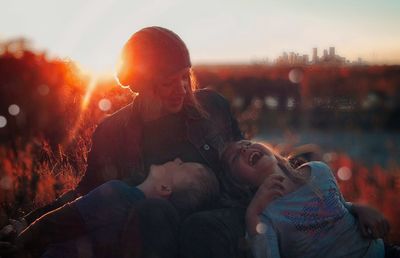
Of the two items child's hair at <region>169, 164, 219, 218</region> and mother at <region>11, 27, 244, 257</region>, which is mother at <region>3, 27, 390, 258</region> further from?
child's hair at <region>169, 164, 219, 218</region>

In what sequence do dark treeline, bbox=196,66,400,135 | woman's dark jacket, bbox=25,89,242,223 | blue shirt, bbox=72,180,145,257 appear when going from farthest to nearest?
dark treeline, bbox=196,66,400,135, woman's dark jacket, bbox=25,89,242,223, blue shirt, bbox=72,180,145,257

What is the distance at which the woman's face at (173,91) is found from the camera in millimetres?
3973

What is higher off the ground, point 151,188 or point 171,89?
point 171,89

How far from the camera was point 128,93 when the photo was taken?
5.13 meters

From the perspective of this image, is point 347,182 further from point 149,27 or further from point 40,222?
point 40,222

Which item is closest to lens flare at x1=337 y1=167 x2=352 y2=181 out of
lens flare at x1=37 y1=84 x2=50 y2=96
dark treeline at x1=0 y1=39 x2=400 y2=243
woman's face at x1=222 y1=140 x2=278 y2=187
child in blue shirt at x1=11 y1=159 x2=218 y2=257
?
dark treeline at x1=0 y1=39 x2=400 y2=243

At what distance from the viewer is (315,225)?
3.55m

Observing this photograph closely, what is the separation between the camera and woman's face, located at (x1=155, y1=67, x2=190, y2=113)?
397cm

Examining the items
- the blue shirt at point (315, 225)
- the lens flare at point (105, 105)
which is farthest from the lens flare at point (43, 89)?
the blue shirt at point (315, 225)

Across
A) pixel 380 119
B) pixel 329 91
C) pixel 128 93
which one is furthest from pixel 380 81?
pixel 128 93

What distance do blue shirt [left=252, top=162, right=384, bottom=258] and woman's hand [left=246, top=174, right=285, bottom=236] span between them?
42mm

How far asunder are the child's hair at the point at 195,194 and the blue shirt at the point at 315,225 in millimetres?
344

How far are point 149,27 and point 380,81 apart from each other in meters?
12.0

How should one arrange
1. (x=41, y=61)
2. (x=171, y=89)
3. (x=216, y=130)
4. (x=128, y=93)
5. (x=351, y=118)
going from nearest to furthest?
(x=171, y=89) → (x=216, y=130) → (x=128, y=93) → (x=41, y=61) → (x=351, y=118)
